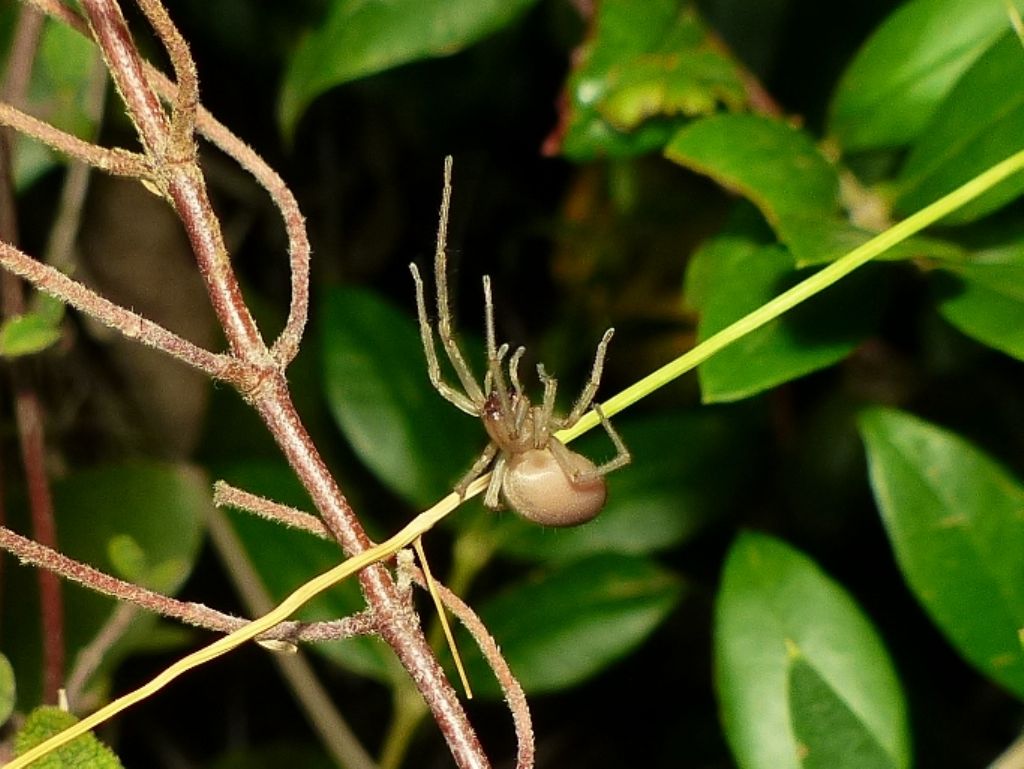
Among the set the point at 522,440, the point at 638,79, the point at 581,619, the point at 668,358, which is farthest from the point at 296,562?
the point at 668,358

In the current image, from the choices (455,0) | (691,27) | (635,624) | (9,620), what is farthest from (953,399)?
(9,620)

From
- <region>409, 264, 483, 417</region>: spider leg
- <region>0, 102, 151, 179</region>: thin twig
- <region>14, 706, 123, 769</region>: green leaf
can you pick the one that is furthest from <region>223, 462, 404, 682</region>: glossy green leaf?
<region>0, 102, 151, 179</region>: thin twig

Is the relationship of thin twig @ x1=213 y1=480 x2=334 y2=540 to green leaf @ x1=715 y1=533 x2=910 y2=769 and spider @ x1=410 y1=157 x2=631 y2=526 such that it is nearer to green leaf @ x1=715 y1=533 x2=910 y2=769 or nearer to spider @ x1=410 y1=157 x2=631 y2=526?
spider @ x1=410 y1=157 x2=631 y2=526

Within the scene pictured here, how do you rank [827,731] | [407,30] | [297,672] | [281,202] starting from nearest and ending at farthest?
[281,202]
[827,731]
[407,30]
[297,672]

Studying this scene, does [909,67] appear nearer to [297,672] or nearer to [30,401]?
[30,401]

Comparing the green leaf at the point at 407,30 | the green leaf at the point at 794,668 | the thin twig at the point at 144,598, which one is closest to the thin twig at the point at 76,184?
the green leaf at the point at 407,30

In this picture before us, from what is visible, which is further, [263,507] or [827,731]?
[827,731]

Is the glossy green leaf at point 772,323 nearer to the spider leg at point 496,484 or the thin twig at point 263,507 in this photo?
the spider leg at point 496,484
